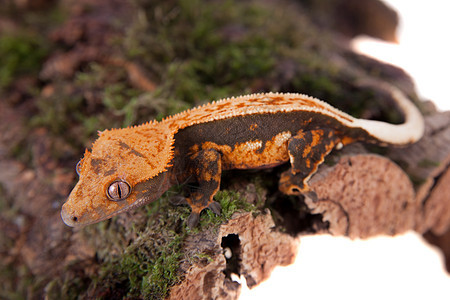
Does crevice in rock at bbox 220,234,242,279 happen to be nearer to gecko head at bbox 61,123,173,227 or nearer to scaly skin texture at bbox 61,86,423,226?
scaly skin texture at bbox 61,86,423,226

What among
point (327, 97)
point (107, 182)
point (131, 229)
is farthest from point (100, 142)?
point (327, 97)

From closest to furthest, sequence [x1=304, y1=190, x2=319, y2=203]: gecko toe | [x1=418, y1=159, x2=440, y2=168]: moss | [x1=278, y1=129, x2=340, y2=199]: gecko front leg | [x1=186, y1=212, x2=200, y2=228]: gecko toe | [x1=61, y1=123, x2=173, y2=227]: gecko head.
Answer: [x1=61, y1=123, x2=173, y2=227]: gecko head < [x1=186, y1=212, x2=200, y2=228]: gecko toe < [x1=278, y1=129, x2=340, y2=199]: gecko front leg < [x1=304, y1=190, x2=319, y2=203]: gecko toe < [x1=418, y1=159, x2=440, y2=168]: moss

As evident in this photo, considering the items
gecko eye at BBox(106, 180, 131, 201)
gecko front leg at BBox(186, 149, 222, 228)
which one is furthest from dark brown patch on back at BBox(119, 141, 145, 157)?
gecko front leg at BBox(186, 149, 222, 228)

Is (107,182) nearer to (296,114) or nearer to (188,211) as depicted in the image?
(188,211)

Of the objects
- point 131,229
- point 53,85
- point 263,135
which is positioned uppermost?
point 263,135

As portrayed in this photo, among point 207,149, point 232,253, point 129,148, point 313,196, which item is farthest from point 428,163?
point 129,148

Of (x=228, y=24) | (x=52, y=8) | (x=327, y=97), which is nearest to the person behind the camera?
(x=327, y=97)

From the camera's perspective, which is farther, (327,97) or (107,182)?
(327,97)

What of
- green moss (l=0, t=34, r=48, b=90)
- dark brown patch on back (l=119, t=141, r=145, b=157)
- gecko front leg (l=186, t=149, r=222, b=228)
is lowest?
green moss (l=0, t=34, r=48, b=90)
